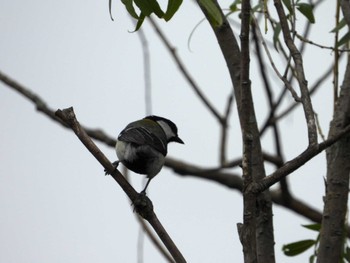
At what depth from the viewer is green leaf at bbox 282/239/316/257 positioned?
363 cm

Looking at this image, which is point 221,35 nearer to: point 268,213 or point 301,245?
point 268,213

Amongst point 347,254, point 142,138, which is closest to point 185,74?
point 142,138

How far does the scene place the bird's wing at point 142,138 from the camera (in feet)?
14.0

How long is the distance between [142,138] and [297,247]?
3.85 feet

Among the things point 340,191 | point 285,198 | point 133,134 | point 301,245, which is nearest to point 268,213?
point 340,191

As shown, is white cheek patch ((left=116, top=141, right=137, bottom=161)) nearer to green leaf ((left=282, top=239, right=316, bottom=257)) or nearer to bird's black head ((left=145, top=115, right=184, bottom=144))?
green leaf ((left=282, top=239, right=316, bottom=257))

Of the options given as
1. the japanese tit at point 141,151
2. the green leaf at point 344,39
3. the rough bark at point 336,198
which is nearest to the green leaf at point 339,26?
the green leaf at point 344,39

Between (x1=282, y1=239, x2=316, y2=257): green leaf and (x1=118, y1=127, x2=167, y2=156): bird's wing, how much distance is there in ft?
3.27

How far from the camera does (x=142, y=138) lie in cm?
432

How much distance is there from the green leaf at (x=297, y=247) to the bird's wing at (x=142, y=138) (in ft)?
3.27

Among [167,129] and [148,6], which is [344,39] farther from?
[167,129]

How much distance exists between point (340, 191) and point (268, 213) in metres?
0.33

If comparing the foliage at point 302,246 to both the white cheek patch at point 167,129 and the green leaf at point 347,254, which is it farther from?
the white cheek patch at point 167,129

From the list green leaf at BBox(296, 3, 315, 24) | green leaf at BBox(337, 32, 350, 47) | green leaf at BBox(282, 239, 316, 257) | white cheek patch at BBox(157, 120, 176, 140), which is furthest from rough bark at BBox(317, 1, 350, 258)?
white cheek patch at BBox(157, 120, 176, 140)
